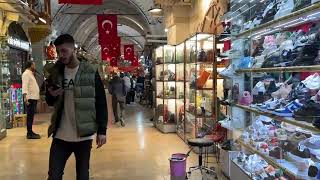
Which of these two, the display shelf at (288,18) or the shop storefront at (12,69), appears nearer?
the display shelf at (288,18)

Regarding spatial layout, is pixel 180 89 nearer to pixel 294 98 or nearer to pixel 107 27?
pixel 294 98

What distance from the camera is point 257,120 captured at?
450 centimetres

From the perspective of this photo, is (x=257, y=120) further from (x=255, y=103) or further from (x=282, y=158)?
(x=282, y=158)

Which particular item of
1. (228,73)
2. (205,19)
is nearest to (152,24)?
(205,19)

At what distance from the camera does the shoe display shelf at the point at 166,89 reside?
33.0 ft

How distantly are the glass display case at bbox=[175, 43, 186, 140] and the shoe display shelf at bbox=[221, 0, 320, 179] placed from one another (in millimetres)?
3410

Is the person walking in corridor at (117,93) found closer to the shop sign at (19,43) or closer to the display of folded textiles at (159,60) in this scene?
the display of folded textiles at (159,60)

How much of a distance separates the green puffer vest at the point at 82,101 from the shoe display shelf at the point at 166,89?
646 cm

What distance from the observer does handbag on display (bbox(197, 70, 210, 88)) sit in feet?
23.7

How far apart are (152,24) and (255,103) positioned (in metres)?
15.1

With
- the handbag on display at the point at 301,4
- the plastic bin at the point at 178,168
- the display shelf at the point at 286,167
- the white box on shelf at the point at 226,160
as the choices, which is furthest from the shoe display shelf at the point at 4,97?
the handbag on display at the point at 301,4

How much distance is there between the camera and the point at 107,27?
1623 cm

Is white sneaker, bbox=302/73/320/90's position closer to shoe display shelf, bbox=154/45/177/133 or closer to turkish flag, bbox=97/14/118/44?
shoe display shelf, bbox=154/45/177/133

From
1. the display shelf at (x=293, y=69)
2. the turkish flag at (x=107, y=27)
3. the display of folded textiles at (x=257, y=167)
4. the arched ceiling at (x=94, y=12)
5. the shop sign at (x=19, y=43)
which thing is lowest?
the display of folded textiles at (x=257, y=167)
